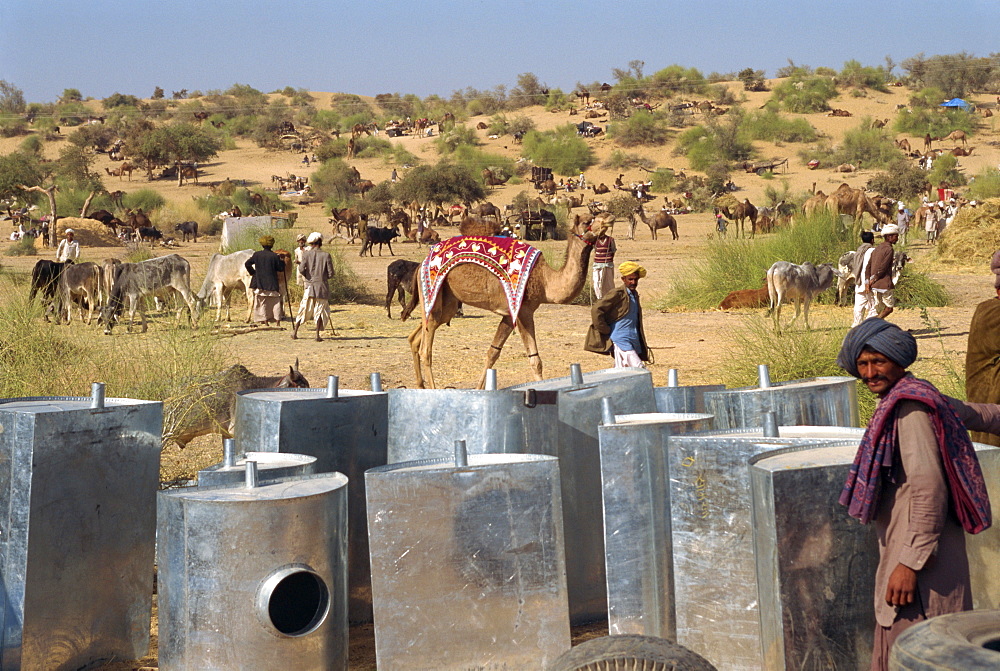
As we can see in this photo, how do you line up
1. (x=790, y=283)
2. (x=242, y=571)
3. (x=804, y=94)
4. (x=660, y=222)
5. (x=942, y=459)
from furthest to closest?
1. (x=804, y=94)
2. (x=660, y=222)
3. (x=790, y=283)
4. (x=242, y=571)
5. (x=942, y=459)

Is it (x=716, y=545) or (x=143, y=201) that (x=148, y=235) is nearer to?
(x=143, y=201)

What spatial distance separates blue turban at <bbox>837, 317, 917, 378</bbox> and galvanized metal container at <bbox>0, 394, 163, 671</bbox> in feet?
9.27

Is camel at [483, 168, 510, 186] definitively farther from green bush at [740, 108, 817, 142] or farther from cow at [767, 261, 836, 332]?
cow at [767, 261, 836, 332]

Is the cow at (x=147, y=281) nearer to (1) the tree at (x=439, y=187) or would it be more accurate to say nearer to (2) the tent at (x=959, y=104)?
(1) the tree at (x=439, y=187)

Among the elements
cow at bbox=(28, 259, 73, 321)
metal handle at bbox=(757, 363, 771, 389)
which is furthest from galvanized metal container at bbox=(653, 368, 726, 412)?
cow at bbox=(28, 259, 73, 321)

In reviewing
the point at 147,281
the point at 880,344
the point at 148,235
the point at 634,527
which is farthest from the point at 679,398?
the point at 148,235

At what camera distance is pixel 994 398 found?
5.39m

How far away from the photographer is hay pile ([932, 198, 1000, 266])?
23.5 meters

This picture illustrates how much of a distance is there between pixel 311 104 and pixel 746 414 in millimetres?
80751

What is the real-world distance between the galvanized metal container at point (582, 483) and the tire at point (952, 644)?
87.8 inches

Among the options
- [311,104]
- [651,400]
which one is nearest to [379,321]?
[651,400]

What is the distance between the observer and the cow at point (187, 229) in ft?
115

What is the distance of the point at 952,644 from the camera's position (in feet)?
8.51

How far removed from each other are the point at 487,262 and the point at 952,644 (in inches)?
310
